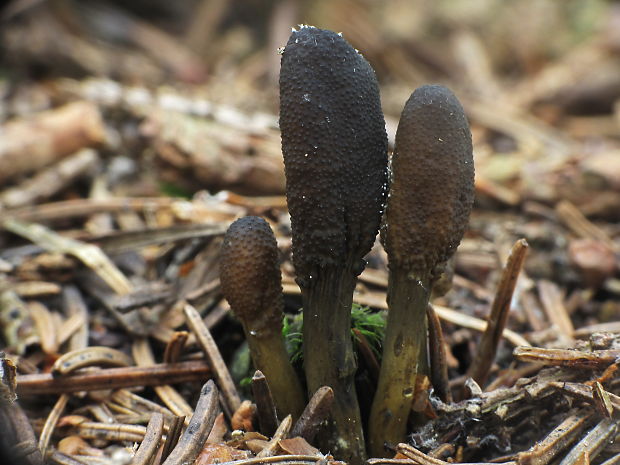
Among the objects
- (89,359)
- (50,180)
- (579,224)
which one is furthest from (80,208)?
(579,224)

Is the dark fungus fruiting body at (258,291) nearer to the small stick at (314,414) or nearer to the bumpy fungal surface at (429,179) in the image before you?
the small stick at (314,414)

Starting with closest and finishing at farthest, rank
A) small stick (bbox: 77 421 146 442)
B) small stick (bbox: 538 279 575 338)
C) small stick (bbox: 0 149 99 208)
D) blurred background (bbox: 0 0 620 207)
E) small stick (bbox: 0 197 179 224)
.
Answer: small stick (bbox: 77 421 146 442)
small stick (bbox: 538 279 575 338)
small stick (bbox: 0 197 179 224)
small stick (bbox: 0 149 99 208)
blurred background (bbox: 0 0 620 207)

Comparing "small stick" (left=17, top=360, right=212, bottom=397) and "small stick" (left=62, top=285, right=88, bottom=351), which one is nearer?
"small stick" (left=17, top=360, right=212, bottom=397)

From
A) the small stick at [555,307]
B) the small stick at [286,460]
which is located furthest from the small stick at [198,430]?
the small stick at [555,307]

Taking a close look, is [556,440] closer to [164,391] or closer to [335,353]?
[335,353]

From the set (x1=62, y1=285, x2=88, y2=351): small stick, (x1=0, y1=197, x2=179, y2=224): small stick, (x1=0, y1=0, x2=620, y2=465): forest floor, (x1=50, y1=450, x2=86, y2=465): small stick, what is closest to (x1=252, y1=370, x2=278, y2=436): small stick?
(x1=0, y1=0, x2=620, y2=465): forest floor

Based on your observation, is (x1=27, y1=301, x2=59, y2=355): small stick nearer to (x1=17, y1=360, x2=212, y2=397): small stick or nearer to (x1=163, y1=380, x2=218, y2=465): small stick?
(x1=17, y1=360, x2=212, y2=397): small stick
